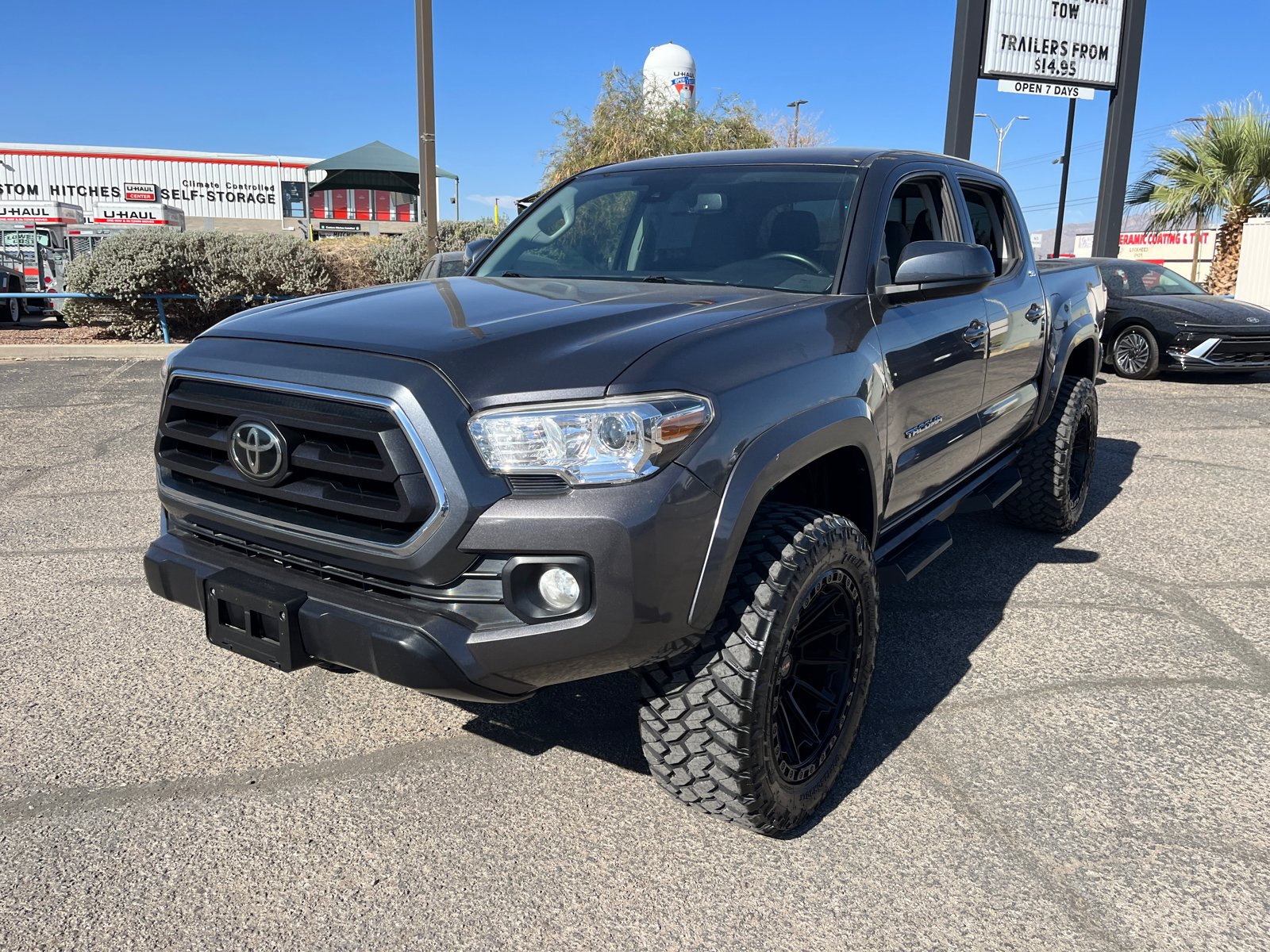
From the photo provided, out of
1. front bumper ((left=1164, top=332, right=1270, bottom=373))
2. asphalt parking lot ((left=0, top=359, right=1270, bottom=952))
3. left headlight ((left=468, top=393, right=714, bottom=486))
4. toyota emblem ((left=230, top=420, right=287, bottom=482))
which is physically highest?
left headlight ((left=468, top=393, right=714, bottom=486))

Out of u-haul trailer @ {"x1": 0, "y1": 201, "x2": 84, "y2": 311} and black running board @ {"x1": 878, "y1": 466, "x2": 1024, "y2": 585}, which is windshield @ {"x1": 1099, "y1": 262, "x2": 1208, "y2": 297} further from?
u-haul trailer @ {"x1": 0, "y1": 201, "x2": 84, "y2": 311}

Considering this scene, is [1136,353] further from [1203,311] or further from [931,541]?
[931,541]

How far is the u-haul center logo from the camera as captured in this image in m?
44.0

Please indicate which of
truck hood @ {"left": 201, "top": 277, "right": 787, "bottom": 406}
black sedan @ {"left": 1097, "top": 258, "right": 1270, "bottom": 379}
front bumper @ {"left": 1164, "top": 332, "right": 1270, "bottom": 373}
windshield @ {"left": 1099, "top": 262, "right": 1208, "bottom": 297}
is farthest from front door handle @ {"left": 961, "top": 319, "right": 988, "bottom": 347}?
windshield @ {"left": 1099, "top": 262, "right": 1208, "bottom": 297}

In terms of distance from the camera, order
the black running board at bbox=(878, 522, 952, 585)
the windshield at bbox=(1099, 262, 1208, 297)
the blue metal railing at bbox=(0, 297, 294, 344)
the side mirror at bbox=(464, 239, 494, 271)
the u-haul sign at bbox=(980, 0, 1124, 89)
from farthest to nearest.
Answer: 1. the u-haul sign at bbox=(980, 0, 1124, 89)
2. the blue metal railing at bbox=(0, 297, 294, 344)
3. the windshield at bbox=(1099, 262, 1208, 297)
4. the side mirror at bbox=(464, 239, 494, 271)
5. the black running board at bbox=(878, 522, 952, 585)

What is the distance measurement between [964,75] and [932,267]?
12.0 metres

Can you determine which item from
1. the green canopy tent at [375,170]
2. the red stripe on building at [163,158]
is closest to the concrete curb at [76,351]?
the green canopy tent at [375,170]

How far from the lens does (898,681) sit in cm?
343

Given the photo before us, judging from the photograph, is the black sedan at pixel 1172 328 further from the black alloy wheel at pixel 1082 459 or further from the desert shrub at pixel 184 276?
the desert shrub at pixel 184 276

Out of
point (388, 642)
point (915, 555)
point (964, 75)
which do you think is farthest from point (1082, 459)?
point (964, 75)

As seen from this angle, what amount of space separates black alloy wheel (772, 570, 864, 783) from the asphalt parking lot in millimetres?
198

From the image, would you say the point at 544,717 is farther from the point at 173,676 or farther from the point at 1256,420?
the point at 1256,420

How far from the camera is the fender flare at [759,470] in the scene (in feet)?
7.22

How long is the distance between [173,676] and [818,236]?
267 cm
